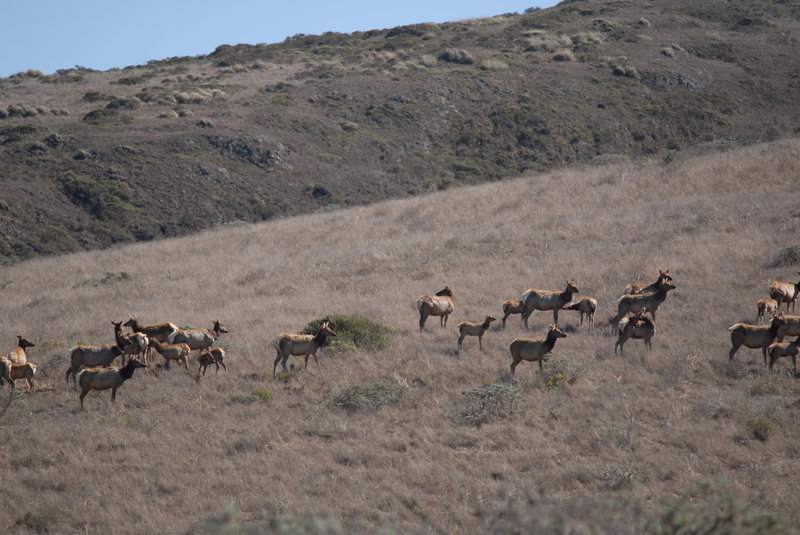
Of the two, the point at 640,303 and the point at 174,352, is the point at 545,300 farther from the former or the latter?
the point at 174,352

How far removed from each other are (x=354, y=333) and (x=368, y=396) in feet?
14.7

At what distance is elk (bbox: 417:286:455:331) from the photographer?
20.6 m

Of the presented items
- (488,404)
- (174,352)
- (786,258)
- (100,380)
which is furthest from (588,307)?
(100,380)

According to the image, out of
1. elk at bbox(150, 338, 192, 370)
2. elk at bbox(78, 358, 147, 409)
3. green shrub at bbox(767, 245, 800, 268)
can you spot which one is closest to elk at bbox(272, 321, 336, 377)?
elk at bbox(150, 338, 192, 370)

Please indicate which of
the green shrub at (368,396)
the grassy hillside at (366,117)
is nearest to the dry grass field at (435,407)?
the green shrub at (368,396)

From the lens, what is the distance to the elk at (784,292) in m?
18.6

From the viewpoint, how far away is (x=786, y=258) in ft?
71.6

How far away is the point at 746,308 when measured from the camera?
1894 cm

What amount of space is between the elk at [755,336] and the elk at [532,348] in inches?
145

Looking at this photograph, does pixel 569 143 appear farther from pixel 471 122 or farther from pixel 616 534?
pixel 616 534

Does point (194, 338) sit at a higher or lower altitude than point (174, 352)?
higher

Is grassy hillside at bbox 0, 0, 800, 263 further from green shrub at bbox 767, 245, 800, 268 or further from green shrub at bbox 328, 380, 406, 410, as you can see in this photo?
green shrub at bbox 328, 380, 406, 410

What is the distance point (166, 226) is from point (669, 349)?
1672 inches

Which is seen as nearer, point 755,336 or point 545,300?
point 755,336
